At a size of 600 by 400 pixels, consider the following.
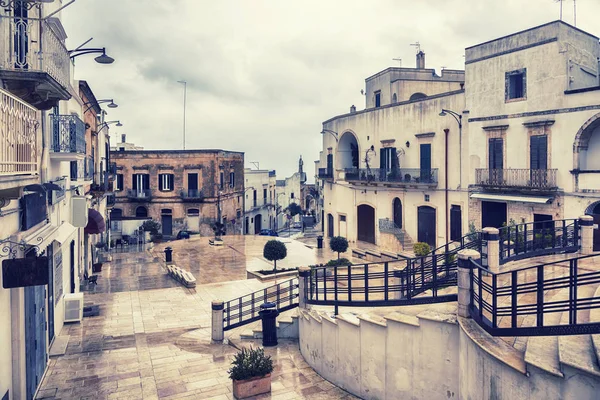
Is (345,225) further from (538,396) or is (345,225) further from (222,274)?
(538,396)

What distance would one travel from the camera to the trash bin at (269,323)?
43.5 ft

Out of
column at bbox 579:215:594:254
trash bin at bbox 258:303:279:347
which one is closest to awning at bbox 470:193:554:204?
column at bbox 579:215:594:254

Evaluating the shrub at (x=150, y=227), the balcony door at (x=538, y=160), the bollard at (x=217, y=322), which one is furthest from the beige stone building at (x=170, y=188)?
the bollard at (x=217, y=322)

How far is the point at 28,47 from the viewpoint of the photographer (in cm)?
873

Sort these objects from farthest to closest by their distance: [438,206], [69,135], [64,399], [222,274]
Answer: [438,206] < [222,274] < [69,135] < [64,399]

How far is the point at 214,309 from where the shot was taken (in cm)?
1390

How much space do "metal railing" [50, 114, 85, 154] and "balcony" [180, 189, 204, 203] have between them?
3300 cm

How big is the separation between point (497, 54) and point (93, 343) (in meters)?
20.8

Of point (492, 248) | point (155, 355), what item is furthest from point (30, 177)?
point (492, 248)

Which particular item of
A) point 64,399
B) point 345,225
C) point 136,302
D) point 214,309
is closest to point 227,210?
point 345,225

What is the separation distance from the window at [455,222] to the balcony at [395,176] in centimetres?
180

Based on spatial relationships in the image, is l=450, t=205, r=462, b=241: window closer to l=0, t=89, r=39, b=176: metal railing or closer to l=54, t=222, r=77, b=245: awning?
l=54, t=222, r=77, b=245: awning

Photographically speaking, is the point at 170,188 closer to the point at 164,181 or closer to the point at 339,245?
the point at 164,181

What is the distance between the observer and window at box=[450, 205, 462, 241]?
83.8ft
